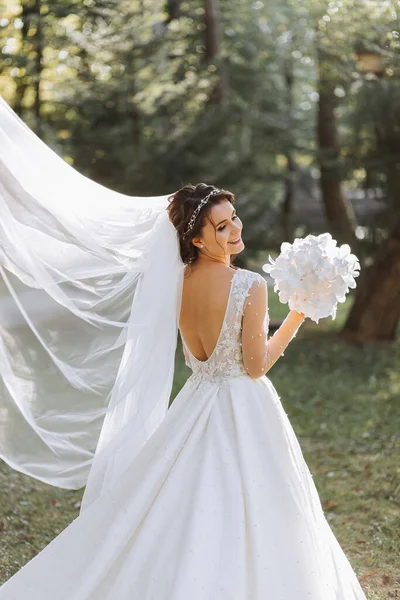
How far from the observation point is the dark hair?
3.63m

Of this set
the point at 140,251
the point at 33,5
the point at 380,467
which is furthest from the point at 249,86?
the point at 140,251

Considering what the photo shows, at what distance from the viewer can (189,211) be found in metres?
3.65

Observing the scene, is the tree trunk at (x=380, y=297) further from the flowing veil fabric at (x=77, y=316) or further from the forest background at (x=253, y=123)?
the flowing veil fabric at (x=77, y=316)

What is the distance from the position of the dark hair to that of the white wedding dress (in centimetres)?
29

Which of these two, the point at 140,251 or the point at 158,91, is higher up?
the point at 140,251

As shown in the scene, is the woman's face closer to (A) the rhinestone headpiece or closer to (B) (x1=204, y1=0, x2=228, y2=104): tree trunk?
(A) the rhinestone headpiece

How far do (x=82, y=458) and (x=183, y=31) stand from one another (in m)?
10.7

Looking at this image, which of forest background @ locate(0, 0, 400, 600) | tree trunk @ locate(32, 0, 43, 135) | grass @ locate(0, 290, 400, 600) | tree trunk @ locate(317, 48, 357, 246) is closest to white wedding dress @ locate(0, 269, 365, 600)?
grass @ locate(0, 290, 400, 600)

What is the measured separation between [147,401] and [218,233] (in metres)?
0.80

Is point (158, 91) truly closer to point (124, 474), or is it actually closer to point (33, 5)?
point (33, 5)

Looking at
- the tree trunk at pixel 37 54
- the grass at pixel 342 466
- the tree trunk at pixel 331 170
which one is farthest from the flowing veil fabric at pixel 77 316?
the tree trunk at pixel 331 170

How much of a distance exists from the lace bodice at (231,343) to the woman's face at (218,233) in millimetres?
149

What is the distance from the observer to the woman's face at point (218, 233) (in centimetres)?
362

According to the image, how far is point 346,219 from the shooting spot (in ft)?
47.6
